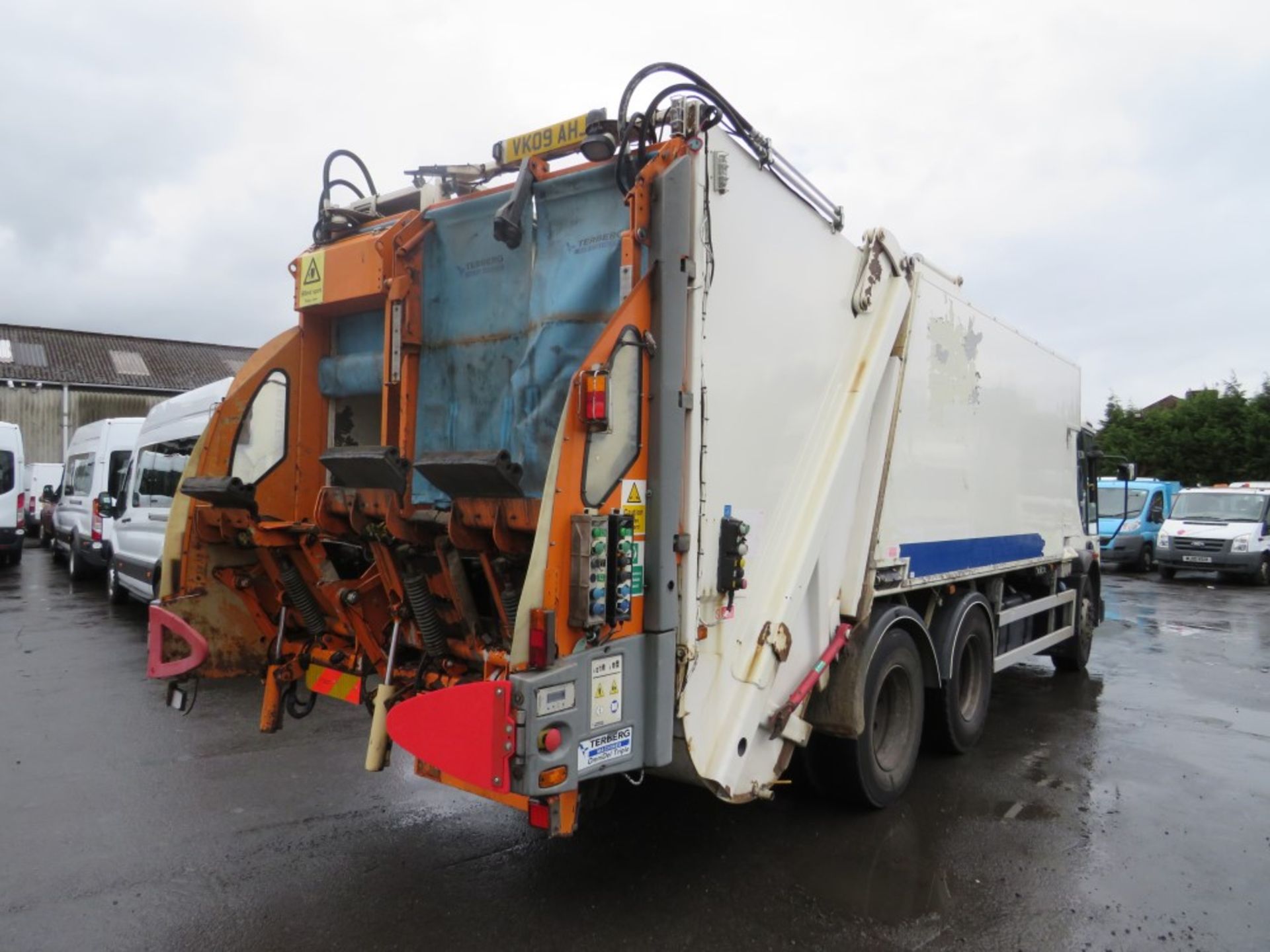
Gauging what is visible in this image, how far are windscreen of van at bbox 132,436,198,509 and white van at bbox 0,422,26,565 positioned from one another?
7.31 meters

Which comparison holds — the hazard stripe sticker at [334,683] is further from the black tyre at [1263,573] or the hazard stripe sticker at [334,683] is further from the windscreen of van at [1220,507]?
the windscreen of van at [1220,507]

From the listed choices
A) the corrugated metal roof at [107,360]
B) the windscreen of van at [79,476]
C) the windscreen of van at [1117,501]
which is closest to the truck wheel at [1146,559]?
the windscreen of van at [1117,501]

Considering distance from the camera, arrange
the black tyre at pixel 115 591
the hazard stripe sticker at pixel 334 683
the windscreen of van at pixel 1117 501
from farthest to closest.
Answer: the windscreen of van at pixel 1117 501, the black tyre at pixel 115 591, the hazard stripe sticker at pixel 334 683

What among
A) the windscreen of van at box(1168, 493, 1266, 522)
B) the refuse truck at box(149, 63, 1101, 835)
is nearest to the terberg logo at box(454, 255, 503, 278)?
the refuse truck at box(149, 63, 1101, 835)

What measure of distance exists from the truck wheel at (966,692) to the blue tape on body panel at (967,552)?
14.4 inches

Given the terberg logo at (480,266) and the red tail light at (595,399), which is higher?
the terberg logo at (480,266)

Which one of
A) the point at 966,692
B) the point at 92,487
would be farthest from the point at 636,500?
the point at 92,487

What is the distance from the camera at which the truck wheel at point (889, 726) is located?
14.8 feet

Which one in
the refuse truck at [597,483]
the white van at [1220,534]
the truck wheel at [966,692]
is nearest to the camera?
the refuse truck at [597,483]

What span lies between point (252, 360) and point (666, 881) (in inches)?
127

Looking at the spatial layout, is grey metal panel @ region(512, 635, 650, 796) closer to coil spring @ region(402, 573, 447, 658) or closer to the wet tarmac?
the wet tarmac

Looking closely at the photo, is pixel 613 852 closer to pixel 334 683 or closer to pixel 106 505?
pixel 334 683

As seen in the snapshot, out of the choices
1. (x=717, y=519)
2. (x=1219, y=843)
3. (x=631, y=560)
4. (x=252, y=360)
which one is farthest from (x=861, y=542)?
(x=252, y=360)

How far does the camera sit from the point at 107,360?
32531 millimetres
